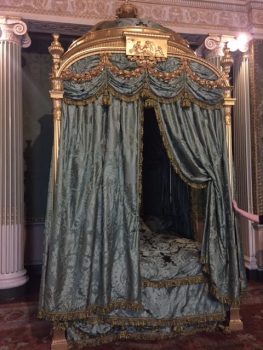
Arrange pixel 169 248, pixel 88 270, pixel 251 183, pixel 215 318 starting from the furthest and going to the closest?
pixel 251 183 < pixel 169 248 < pixel 215 318 < pixel 88 270

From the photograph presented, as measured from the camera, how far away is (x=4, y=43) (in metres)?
3.91

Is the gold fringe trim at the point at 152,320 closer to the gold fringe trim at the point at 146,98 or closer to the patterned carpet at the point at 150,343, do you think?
the patterned carpet at the point at 150,343

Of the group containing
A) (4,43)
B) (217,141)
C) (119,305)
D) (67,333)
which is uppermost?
(4,43)

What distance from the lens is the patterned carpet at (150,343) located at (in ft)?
8.49

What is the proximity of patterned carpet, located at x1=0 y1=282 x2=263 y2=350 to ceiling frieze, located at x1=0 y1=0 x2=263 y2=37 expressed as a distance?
3352 mm

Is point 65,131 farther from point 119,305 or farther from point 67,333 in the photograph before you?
point 67,333

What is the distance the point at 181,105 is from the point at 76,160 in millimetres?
981

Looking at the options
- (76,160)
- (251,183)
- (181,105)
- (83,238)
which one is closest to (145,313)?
(83,238)

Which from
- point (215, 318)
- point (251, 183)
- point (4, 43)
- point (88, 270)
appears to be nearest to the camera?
point (88, 270)

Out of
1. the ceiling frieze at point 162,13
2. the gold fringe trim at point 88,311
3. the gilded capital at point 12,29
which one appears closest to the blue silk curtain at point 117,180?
the gold fringe trim at point 88,311

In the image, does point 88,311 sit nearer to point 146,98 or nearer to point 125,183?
point 125,183

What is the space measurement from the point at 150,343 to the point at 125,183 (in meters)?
1.27

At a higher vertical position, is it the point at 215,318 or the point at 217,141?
the point at 217,141

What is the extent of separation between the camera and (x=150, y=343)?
2.65 meters
